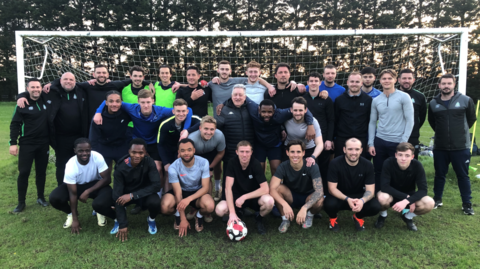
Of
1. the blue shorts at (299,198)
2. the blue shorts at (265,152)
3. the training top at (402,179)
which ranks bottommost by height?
the blue shorts at (299,198)

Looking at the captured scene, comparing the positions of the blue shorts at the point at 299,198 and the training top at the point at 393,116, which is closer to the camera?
the blue shorts at the point at 299,198

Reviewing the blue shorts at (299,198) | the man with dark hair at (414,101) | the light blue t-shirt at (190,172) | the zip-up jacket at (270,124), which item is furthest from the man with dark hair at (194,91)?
the man with dark hair at (414,101)

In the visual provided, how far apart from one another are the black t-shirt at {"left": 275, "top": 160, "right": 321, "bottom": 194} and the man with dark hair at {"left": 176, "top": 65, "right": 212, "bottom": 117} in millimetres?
1756

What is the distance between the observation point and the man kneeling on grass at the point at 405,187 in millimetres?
3371

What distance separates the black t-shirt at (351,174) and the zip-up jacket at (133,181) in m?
2.22

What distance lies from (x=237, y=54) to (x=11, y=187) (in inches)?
299

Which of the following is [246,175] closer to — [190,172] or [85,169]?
[190,172]

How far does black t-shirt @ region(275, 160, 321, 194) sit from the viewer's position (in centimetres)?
353

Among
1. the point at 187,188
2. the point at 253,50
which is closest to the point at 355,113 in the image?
the point at 187,188

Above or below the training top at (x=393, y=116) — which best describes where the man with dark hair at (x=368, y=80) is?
above

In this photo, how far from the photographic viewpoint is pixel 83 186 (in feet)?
11.9

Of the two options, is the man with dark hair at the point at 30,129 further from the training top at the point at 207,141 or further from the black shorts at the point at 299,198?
the black shorts at the point at 299,198

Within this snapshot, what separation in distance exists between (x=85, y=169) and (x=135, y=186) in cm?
71

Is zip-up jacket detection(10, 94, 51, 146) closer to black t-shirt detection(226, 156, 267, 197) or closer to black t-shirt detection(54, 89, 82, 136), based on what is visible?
black t-shirt detection(54, 89, 82, 136)
